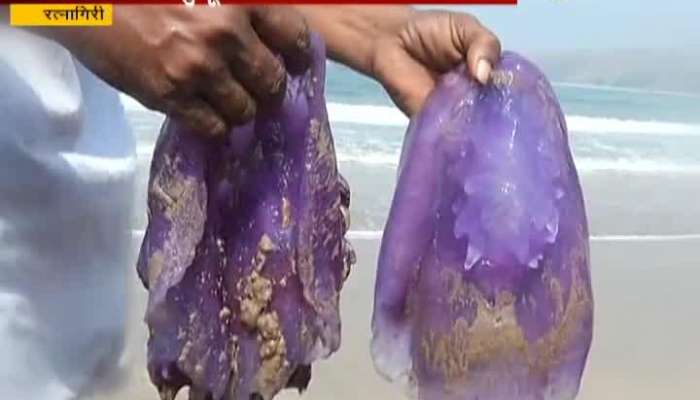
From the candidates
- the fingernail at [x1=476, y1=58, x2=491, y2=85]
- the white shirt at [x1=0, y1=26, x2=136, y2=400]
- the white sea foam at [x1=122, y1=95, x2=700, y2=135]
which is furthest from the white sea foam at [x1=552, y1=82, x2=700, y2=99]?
the fingernail at [x1=476, y1=58, x2=491, y2=85]

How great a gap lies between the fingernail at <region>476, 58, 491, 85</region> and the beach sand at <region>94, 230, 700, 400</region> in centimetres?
200

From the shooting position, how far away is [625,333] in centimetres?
468

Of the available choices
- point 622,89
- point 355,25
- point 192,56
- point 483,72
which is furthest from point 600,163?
point 192,56

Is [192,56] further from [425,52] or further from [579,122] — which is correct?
[579,122]

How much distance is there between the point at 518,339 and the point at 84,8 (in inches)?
15.6

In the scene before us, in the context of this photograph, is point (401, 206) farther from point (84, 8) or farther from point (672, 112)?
point (672, 112)

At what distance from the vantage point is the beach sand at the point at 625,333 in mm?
4027

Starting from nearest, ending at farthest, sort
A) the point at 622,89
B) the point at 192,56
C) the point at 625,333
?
the point at 192,56 < the point at 625,333 < the point at 622,89

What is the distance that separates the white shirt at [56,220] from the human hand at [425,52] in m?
0.31

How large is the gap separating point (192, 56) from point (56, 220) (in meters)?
0.45

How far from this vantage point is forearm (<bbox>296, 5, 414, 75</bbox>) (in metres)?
1.15

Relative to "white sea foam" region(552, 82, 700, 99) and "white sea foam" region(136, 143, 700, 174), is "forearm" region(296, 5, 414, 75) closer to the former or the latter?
"white sea foam" region(136, 143, 700, 174)

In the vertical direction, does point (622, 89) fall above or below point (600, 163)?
below

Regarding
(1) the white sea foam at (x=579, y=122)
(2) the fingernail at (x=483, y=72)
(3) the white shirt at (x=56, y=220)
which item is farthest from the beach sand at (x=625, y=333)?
(1) the white sea foam at (x=579, y=122)
